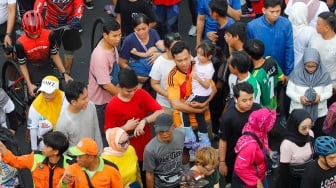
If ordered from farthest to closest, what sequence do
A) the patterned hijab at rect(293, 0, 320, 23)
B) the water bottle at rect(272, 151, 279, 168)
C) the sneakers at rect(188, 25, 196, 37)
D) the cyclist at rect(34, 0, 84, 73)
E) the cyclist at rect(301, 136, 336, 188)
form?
1. the sneakers at rect(188, 25, 196, 37)
2. the cyclist at rect(34, 0, 84, 73)
3. the patterned hijab at rect(293, 0, 320, 23)
4. the water bottle at rect(272, 151, 279, 168)
5. the cyclist at rect(301, 136, 336, 188)

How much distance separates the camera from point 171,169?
591 centimetres

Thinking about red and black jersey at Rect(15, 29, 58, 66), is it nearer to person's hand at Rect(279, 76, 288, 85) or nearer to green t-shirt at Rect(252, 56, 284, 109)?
green t-shirt at Rect(252, 56, 284, 109)

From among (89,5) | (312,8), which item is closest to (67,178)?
(312,8)

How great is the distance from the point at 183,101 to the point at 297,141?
1307 mm

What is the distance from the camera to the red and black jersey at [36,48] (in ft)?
23.2

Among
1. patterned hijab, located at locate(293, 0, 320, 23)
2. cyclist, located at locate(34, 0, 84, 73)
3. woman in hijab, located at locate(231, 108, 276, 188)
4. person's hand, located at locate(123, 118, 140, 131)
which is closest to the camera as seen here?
woman in hijab, located at locate(231, 108, 276, 188)

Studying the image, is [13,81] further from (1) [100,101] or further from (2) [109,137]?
(2) [109,137]

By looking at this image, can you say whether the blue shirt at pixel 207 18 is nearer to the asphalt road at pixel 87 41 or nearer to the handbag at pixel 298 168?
the asphalt road at pixel 87 41

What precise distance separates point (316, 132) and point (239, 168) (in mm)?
1593

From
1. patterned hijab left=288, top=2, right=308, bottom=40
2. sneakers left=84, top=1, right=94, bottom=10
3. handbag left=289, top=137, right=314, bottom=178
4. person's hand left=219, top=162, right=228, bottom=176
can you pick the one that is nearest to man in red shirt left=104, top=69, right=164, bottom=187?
person's hand left=219, top=162, right=228, bottom=176

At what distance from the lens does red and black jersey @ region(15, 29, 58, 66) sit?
279 inches

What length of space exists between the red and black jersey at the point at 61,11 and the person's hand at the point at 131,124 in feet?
8.54

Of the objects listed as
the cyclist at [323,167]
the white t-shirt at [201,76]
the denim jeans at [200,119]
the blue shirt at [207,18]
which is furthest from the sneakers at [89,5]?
the cyclist at [323,167]

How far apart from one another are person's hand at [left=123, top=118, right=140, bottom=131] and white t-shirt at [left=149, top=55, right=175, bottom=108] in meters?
0.71
